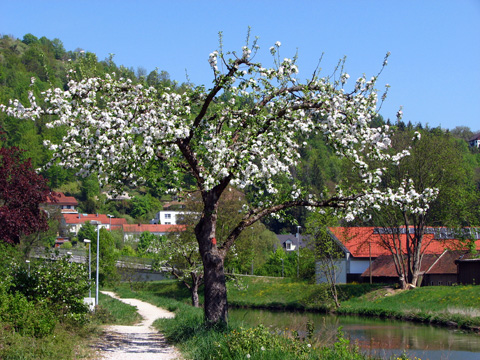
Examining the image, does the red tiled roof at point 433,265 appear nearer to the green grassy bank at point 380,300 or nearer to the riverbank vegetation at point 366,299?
the riverbank vegetation at point 366,299

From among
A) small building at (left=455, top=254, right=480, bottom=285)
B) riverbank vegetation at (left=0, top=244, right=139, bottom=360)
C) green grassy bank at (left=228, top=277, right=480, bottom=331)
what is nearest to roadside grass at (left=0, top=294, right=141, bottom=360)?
riverbank vegetation at (left=0, top=244, right=139, bottom=360)

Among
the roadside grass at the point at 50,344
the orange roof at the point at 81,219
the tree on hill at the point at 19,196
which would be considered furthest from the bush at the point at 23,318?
the orange roof at the point at 81,219

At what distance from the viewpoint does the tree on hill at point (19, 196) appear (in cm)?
2064

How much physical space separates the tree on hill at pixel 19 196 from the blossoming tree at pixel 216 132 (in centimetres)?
931

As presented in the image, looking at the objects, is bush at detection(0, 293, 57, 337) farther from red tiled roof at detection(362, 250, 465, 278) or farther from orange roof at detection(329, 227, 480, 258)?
red tiled roof at detection(362, 250, 465, 278)

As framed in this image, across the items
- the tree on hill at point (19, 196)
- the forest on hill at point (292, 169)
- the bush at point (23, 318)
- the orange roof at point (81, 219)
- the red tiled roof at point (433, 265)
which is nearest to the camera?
the bush at point (23, 318)

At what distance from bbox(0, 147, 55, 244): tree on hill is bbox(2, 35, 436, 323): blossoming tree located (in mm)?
9312

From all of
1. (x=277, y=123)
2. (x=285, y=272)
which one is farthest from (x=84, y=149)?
(x=285, y=272)

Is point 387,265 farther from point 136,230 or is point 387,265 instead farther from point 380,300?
point 136,230

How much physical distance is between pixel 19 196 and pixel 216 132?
11.6 m

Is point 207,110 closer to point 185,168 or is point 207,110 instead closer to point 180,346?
point 185,168

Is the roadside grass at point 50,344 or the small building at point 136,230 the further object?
the small building at point 136,230

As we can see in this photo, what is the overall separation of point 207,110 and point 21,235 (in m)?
14.8

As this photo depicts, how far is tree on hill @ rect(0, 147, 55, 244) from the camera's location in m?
20.6
